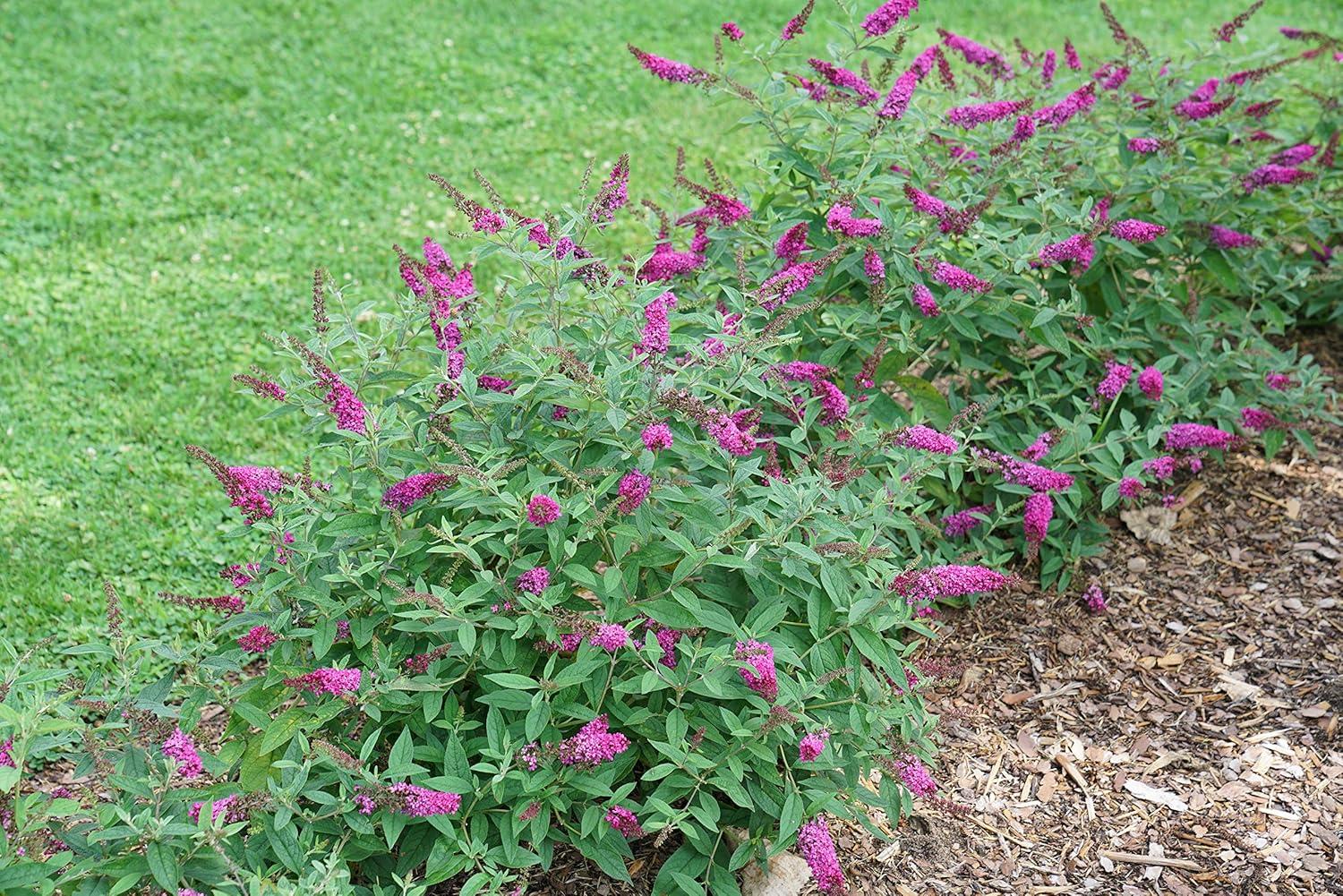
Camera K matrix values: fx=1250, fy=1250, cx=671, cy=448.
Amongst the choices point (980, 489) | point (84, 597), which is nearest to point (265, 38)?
point (84, 597)

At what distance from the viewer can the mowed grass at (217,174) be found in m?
4.62

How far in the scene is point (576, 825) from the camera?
2.84 meters

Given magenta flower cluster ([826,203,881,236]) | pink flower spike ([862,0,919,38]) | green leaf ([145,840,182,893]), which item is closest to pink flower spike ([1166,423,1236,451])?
magenta flower cluster ([826,203,881,236])

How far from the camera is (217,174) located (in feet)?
22.1

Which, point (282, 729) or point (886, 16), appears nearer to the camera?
point (282, 729)

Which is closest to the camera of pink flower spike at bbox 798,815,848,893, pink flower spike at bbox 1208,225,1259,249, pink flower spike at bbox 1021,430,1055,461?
pink flower spike at bbox 798,815,848,893

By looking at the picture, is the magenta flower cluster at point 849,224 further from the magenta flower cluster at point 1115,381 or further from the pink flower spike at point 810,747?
the pink flower spike at point 810,747

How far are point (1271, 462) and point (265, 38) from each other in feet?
21.2

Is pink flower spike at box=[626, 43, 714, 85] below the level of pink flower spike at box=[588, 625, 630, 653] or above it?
above

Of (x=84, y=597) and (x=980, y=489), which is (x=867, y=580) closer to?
(x=980, y=489)

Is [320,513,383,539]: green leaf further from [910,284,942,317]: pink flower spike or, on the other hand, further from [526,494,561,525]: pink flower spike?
[910,284,942,317]: pink flower spike

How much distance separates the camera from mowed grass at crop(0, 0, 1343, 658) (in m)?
4.62

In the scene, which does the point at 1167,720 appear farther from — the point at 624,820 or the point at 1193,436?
the point at 624,820

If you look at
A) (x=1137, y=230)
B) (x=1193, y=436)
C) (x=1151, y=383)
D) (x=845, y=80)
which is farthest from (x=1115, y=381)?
(x=845, y=80)
